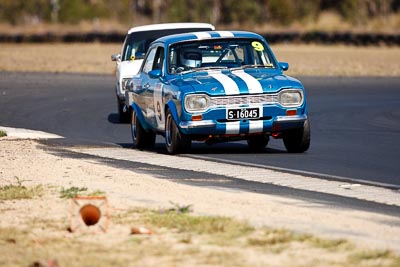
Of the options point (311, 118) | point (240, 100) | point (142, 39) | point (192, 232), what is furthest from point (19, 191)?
point (142, 39)

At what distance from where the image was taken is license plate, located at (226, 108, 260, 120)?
564 inches

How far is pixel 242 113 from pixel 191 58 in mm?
1464

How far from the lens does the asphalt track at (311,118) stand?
14070 millimetres

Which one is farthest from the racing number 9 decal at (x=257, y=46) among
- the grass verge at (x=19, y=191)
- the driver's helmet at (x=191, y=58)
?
the grass verge at (x=19, y=191)

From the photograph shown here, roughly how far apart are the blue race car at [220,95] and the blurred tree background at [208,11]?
52.9m

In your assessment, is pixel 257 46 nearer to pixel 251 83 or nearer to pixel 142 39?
pixel 251 83

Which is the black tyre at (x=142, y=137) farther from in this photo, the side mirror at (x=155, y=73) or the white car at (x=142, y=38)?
the white car at (x=142, y=38)

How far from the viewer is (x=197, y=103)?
567 inches

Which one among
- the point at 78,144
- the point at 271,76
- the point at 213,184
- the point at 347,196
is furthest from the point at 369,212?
the point at 78,144

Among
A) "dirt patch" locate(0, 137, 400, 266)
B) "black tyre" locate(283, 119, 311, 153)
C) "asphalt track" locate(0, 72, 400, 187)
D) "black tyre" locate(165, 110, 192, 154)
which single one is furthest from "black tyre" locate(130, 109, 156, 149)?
"dirt patch" locate(0, 137, 400, 266)

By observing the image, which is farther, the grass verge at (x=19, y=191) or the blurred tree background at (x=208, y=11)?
the blurred tree background at (x=208, y=11)

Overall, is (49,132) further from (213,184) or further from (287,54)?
(287,54)

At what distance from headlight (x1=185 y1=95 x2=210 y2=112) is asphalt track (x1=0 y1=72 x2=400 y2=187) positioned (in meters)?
0.67

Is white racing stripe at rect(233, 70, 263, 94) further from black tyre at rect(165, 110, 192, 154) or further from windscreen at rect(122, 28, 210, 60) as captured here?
windscreen at rect(122, 28, 210, 60)
